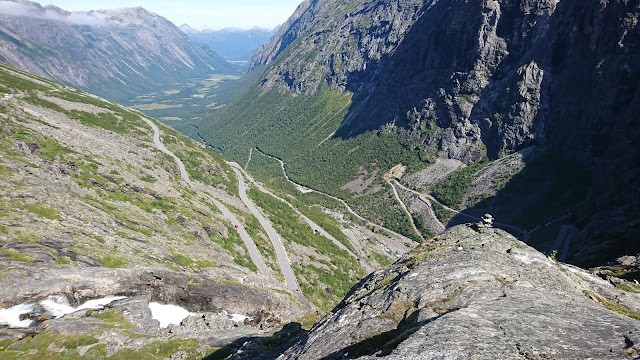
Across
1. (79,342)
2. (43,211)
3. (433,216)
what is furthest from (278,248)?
A: (433,216)

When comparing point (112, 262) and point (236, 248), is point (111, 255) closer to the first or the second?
point (112, 262)

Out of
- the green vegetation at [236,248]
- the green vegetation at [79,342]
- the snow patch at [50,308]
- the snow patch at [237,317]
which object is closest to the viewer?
the green vegetation at [79,342]

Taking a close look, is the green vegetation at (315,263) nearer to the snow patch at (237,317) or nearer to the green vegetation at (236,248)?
the green vegetation at (236,248)

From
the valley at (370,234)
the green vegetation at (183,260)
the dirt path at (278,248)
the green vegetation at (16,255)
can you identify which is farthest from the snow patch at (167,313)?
the dirt path at (278,248)

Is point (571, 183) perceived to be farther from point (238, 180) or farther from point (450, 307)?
point (450, 307)

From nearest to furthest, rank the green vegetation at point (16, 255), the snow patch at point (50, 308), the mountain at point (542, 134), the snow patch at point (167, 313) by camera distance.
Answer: the snow patch at point (50, 308) < the green vegetation at point (16, 255) < the snow patch at point (167, 313) < the mountain at point (542, 134)

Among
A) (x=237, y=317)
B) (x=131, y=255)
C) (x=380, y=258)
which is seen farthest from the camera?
(x=380, y=258)
